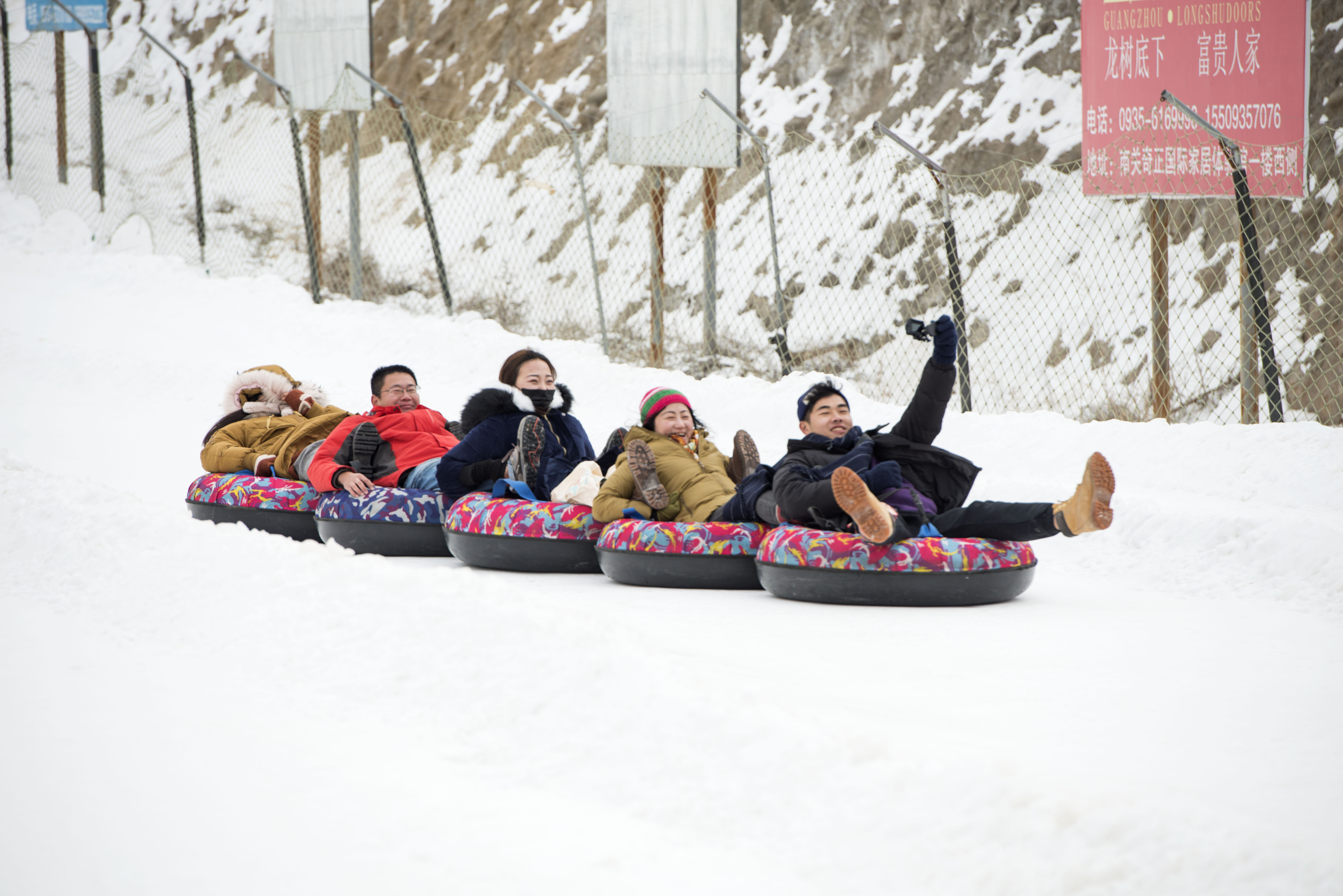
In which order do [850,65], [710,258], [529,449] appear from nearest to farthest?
1. [529,449]
2. [710,258]
3. [850,65]

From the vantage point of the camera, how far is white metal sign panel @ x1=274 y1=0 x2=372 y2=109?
48.3 feet

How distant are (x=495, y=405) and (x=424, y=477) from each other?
27.0 inches

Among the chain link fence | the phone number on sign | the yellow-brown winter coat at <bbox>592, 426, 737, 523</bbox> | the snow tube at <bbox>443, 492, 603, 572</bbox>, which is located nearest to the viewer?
the yellow-brown winter coat at <bbox>592, 426, 737, 523</bbox>

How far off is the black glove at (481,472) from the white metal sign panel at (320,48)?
30.1 feet

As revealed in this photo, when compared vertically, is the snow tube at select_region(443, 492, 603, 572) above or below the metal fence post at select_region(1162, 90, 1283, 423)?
below

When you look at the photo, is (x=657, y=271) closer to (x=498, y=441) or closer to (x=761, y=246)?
Result: (x=761, y=246)

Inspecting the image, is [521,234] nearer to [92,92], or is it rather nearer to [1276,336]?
[92,92]

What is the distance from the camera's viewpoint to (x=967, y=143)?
1416 cm

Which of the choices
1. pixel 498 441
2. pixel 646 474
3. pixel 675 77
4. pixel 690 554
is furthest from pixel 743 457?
pixel 675 77

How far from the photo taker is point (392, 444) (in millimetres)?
7152

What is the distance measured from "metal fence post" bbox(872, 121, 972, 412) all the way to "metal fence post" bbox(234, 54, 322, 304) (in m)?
7.35

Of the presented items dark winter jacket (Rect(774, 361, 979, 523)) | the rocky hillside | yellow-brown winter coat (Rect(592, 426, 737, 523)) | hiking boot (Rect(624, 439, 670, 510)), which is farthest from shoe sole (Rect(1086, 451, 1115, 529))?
the rocky hillside

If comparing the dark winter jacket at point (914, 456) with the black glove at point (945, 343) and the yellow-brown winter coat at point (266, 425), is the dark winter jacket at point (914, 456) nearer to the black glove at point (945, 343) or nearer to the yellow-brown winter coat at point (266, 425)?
the black glove at point (945, 343)

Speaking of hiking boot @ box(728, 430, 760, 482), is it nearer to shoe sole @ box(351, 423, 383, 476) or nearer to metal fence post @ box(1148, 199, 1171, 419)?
shoe sole @ box(351, 423, 383, 476)
